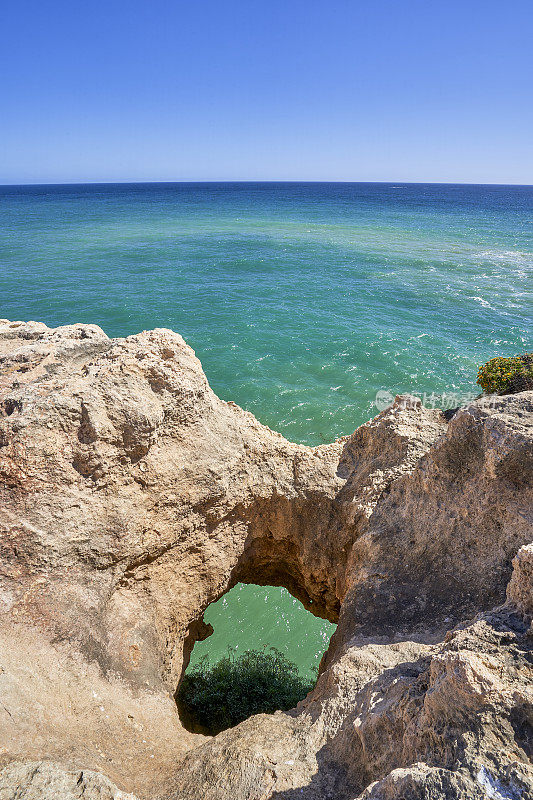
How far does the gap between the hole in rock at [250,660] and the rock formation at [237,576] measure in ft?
4.23

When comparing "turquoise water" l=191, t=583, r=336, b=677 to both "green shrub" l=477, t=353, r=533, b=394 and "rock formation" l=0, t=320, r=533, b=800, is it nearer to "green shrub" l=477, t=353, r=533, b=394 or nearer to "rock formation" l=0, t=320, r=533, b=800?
"rock formation" l=0, t=320, r=533, b=800

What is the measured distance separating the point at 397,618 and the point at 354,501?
2.58 meters

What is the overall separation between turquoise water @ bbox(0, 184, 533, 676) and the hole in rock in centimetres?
18

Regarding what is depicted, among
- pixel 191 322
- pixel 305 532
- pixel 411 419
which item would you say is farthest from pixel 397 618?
pixel 191 322

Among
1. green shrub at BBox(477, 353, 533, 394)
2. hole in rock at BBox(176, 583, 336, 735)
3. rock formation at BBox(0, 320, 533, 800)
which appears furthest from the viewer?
green shrub at BBox(477, 353, 533, 394)

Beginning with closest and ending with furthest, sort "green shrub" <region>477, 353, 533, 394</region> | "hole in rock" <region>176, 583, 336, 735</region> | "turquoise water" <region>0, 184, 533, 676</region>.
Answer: "hole in rock" <region>176, 583, 336, 735</region>, "green shrub" <region>477, 353, 533, 394</region>, "turquoise water" <region>0, 184, 533, 676</region>

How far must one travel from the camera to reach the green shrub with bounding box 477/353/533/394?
44.2 ft

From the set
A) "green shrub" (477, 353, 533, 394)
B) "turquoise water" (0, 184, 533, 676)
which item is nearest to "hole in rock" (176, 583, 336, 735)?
"turquoise water" (0, 184, 533, 676)

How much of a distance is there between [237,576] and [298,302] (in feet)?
95.0

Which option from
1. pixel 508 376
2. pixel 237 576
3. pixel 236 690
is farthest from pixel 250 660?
pixel 508 376

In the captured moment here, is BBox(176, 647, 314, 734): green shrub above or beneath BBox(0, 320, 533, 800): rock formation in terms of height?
beneath

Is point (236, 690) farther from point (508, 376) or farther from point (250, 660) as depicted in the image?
point (508, 376)

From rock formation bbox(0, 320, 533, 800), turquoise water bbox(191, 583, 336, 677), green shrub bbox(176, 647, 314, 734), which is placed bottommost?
turquoise water bbox(191, 583, 336, 677)

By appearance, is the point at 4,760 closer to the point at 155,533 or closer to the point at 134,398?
the point at 155,533
